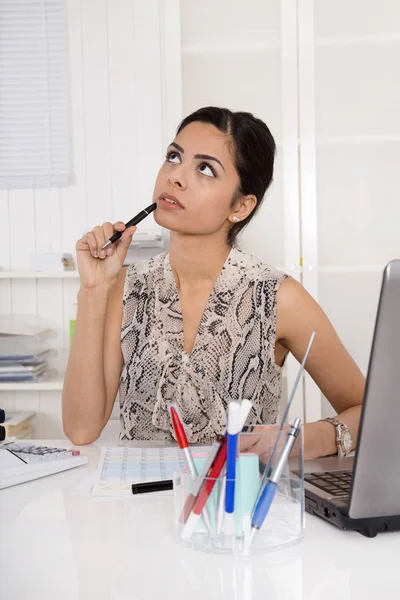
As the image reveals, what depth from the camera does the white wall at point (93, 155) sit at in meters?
3.05

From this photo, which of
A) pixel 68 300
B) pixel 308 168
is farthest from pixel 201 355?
pixel 68 300

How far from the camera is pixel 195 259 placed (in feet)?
6.01

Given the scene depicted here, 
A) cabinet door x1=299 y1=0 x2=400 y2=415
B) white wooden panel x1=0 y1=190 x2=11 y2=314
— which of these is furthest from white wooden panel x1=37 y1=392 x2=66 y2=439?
cabinet door x1=299 y1=0 x2=400 y2=415

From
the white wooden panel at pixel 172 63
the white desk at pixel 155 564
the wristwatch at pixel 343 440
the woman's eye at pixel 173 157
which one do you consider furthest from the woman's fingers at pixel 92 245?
the white wooden panel at pixel 172 63

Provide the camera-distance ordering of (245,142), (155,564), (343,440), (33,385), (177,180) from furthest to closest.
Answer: (33,385) < (245,142) < (177,180) < (343,440) < (155,564)

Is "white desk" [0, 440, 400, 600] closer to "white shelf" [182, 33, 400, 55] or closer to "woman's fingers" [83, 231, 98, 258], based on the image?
"woman's fingers" [83, 231, 98, 258]

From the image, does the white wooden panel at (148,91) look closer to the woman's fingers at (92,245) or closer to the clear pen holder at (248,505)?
the woman's fingers at (92,245)

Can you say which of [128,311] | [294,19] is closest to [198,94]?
[294,19]

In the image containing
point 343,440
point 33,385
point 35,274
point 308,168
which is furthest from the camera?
point 35,274

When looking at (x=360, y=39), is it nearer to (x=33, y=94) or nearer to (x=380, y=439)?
(x=33, y=94)

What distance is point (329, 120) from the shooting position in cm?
281

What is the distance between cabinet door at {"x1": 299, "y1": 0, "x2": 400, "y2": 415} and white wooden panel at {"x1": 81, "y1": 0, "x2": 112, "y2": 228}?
0.92 meters

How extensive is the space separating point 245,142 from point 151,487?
1038mm

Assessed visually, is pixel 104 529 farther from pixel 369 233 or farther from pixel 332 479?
pixel 369 233
